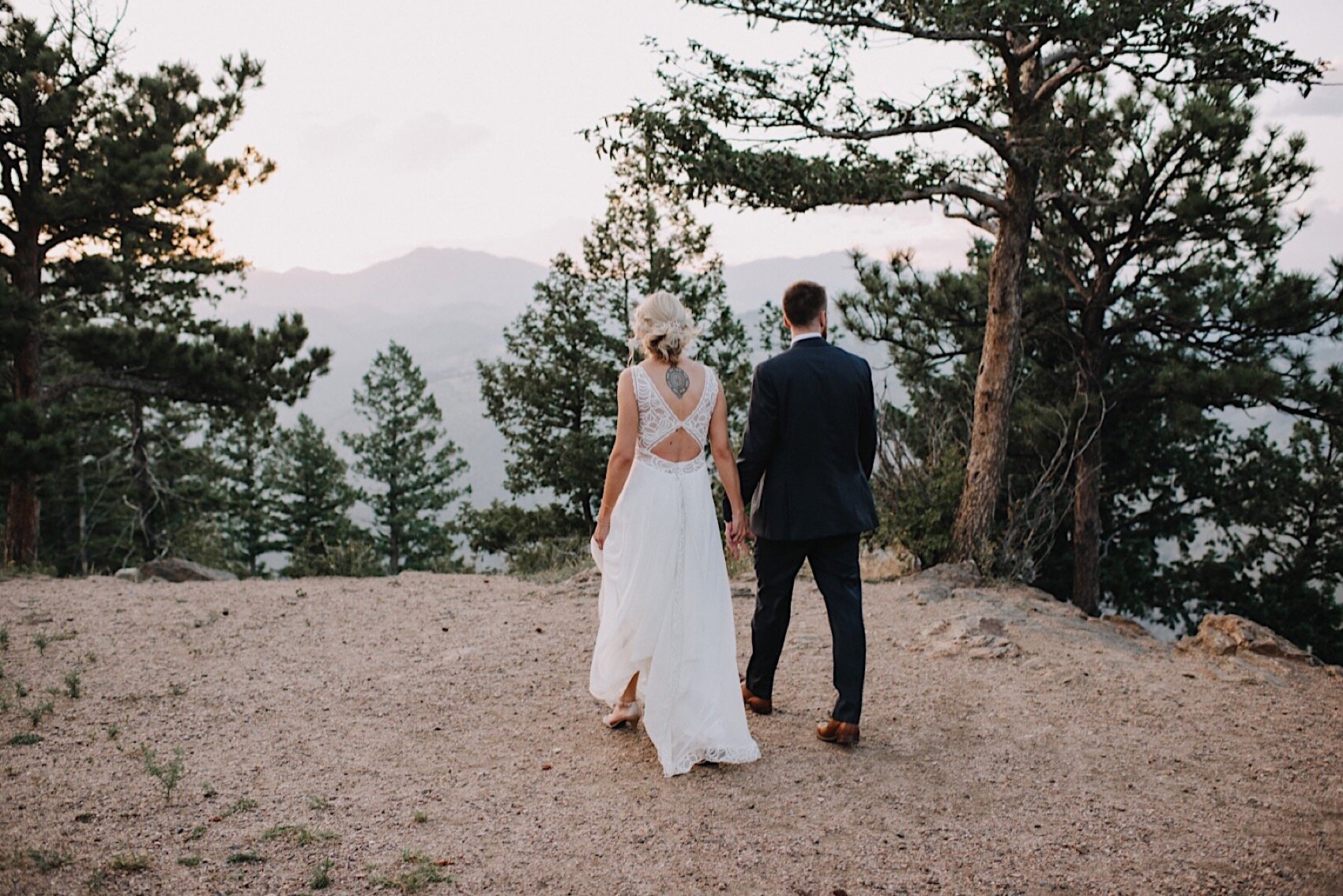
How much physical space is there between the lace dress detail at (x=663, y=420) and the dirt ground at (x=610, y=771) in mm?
1429

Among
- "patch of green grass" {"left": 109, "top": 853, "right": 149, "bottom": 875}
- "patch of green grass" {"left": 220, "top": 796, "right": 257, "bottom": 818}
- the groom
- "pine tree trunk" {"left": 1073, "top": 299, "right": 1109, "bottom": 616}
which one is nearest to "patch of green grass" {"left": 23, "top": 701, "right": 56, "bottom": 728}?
"patch of green grass" {"left": 220, "top": 796, "right": 257, "bottom": 818}

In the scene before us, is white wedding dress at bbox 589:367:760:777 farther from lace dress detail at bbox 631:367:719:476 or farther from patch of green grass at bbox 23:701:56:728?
patch of green grass at bbox 23:701:56:728

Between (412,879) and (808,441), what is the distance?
2537mm

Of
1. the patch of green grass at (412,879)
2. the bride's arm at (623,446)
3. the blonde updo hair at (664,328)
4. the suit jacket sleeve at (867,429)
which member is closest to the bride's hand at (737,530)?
the bride's arm at (623,446)

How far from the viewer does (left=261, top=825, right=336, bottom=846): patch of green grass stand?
11.9 feet

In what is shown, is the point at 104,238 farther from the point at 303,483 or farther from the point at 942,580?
the point at 303,483

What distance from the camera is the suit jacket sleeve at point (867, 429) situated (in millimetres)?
4680

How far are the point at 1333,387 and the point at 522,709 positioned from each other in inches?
576

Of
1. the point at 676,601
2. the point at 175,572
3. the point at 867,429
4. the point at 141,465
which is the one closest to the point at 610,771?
the point at 676,601

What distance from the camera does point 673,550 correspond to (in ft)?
14.7

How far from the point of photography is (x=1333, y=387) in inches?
579

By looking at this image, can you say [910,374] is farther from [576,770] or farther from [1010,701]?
[576,770]

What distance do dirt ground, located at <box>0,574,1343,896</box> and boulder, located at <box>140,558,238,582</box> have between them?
3093 millimetres

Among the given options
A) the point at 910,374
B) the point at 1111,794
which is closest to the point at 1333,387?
the point at 910,374
